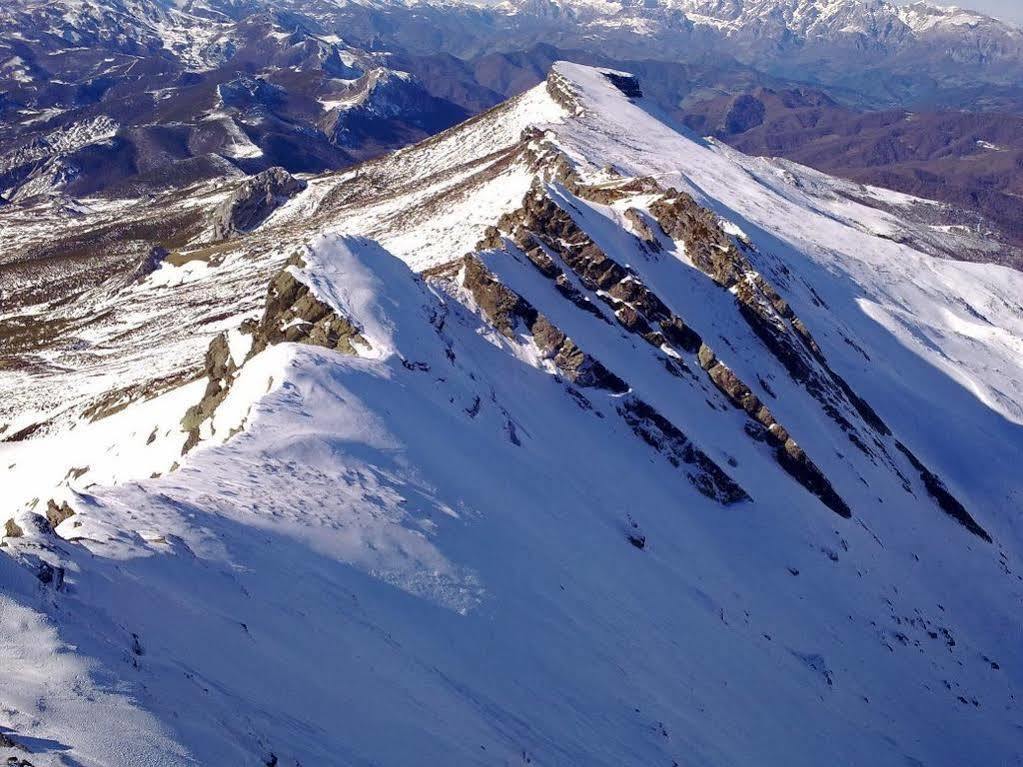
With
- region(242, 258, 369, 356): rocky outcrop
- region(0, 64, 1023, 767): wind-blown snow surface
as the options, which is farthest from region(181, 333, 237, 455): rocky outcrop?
region(242, 258, 369, 356): rocky outcrop

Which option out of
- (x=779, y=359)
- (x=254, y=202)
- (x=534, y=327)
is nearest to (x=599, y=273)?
(x=534, y=327)

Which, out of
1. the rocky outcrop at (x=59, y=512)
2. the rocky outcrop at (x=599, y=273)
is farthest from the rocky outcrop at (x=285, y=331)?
the rocky outcrop at (x=599, y=273)

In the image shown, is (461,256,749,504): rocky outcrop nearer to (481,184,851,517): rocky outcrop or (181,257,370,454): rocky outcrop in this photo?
(481,184,851,517): rocky outcrop

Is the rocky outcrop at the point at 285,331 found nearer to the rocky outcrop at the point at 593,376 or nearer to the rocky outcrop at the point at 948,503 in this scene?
the rocky outcrop at the point at 593,376

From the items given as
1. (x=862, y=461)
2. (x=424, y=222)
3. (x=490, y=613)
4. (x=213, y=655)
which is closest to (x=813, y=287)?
(x=862, y=461)

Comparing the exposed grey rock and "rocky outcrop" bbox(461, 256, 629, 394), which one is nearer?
"rocky outcrop" bbox(461, 256, 629, 394)
